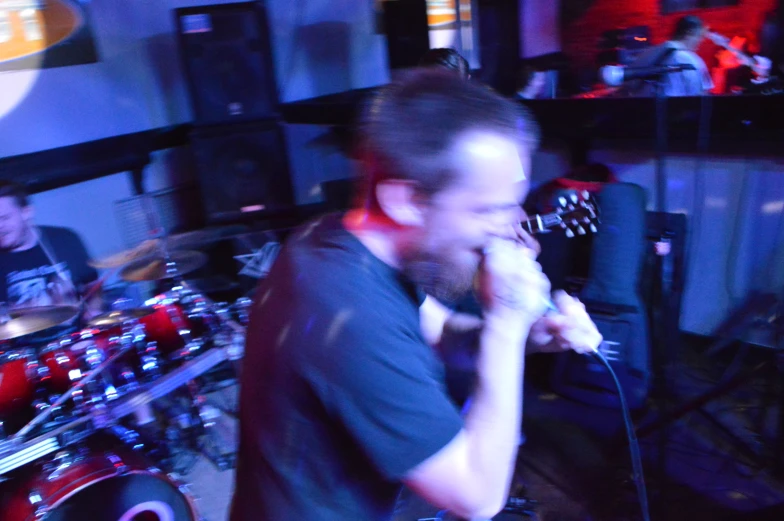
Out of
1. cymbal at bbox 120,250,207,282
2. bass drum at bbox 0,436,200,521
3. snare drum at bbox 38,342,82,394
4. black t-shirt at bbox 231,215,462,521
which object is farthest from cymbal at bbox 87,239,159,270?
black t-shirt at bbox 231,215,462,521

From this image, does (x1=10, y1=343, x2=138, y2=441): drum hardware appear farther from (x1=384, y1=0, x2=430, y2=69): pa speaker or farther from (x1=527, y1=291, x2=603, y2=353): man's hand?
(x1=384, y1=0, x2=430, y2=69): pa speaker

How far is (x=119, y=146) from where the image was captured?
361 centimetres

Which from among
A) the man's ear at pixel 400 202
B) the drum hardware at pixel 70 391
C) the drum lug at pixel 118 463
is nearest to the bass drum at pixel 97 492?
the drum lug at pixel 118 463

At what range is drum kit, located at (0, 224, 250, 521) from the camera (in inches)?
67.9

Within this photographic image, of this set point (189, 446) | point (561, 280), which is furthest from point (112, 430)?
point (561, 280)

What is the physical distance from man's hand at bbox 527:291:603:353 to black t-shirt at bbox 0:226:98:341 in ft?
7.07

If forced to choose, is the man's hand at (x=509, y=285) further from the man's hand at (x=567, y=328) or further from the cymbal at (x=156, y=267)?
the cymbal at (x=156, y=267)

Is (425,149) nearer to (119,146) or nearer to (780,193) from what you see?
(780,193)

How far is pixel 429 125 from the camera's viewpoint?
731 millimetres

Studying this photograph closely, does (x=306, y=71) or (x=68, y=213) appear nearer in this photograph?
(x=68, y=213)

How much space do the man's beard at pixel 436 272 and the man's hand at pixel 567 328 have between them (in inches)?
11.9

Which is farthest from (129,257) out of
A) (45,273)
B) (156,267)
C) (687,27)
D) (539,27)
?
(539,27)

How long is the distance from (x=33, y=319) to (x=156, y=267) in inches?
22.0

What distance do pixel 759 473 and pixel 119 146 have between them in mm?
3593
